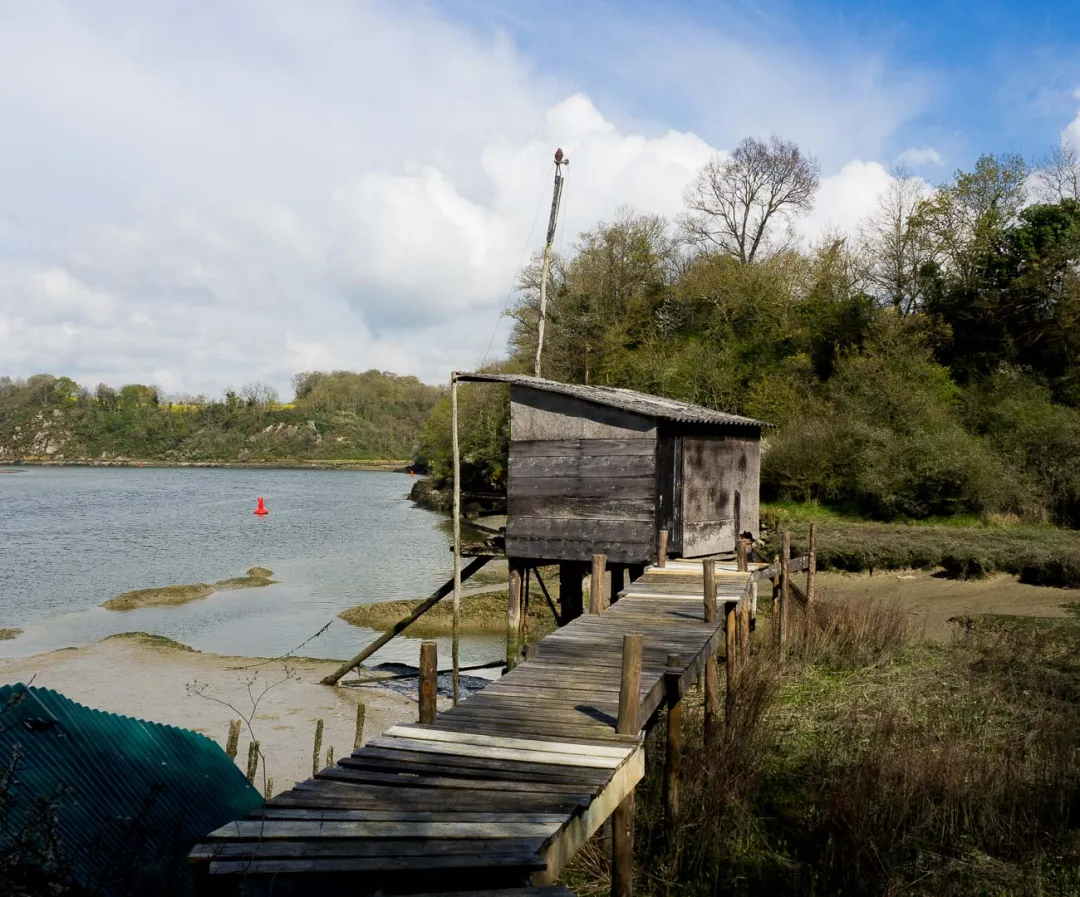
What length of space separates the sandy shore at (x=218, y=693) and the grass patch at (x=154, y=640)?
26mm

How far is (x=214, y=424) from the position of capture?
135 metres

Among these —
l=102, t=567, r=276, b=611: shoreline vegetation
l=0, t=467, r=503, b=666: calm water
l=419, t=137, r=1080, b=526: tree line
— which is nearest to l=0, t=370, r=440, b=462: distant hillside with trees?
l=0, t=467, r=503, b=666: calm water

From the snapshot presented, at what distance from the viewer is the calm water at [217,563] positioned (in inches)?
968

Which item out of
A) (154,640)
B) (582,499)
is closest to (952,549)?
(582,499)

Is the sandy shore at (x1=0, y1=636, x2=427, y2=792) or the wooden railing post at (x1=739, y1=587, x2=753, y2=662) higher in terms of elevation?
the wooden railing post at (x1=739, y1=587, x2=753, y2=662)

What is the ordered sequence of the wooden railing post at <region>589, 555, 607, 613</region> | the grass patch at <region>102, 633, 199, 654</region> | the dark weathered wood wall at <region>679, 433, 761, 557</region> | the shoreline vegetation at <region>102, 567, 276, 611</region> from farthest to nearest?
the shoreline vegetation at <region>102, 567, 276, 611</region>
the grass patch at <region>102, 633, 199, 654</region>
the dark weathered wood wall at <region>679, 433, 761, 557</region>
the wooden railing post at <region>589, 555, 607, 613</region>

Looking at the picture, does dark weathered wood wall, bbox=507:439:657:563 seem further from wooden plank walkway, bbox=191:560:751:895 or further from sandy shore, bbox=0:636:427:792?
wooden plank walkway, bbox=191:560:751:895

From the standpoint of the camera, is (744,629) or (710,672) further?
(744,629)

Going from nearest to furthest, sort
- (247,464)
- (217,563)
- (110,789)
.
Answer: (110,789), (217,563), (247,464)

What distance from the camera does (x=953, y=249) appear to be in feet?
136

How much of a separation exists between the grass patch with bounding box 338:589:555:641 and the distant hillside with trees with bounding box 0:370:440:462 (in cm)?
10385

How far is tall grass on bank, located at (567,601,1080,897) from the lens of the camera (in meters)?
7.58

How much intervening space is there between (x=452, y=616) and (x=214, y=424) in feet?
397

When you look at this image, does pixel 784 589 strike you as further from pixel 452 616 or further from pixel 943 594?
pixel 452 616
